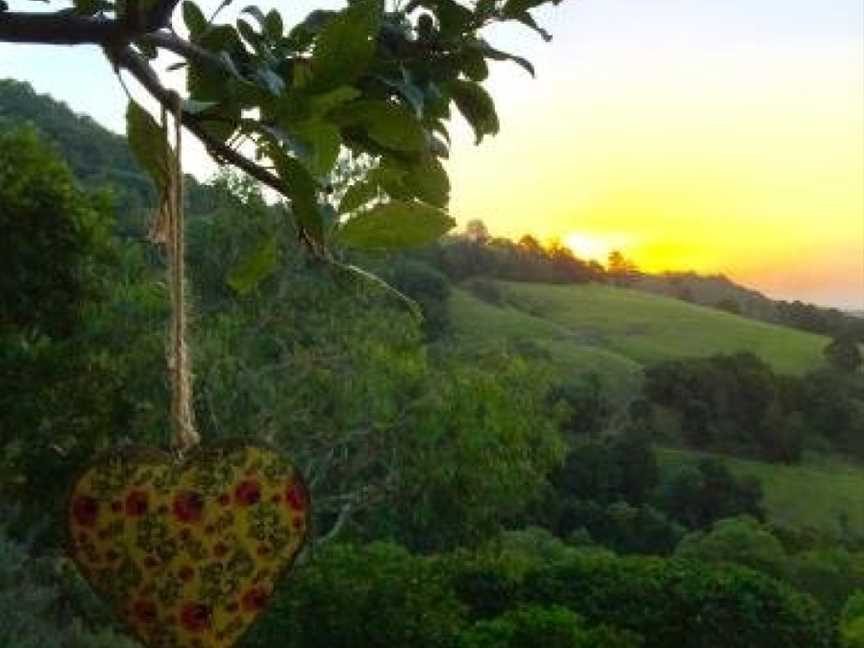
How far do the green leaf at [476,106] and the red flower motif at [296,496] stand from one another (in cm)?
48

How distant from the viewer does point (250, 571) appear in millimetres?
1412

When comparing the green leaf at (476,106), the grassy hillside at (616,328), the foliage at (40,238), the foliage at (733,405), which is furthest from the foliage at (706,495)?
the green leaf at (476,106)

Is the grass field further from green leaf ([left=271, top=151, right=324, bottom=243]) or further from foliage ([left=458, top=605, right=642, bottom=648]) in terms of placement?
green leaf ([left=271, top=151, right=324, bottom=243])

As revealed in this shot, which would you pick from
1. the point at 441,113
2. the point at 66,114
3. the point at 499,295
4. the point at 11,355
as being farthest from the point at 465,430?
the point at 499,295

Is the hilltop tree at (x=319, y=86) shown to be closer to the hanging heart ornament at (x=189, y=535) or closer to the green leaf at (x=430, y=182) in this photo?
the green leaf at (x=430, y=182)

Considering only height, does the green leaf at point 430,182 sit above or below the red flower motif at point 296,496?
above

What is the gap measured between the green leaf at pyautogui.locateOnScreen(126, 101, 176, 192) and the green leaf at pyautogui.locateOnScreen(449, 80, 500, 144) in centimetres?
37

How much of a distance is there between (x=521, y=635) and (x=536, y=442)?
8639 mm

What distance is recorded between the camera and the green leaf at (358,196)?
1.41m

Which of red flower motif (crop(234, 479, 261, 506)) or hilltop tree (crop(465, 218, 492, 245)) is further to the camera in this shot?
hilltop tree (crop(465, 218, 492, 245))

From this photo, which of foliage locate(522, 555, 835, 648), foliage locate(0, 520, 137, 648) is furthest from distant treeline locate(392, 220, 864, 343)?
foliage locate(0, 520, 137, 648)

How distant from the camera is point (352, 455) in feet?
69.3

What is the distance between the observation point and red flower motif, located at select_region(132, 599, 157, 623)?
1.42 metres

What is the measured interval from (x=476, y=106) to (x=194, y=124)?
0.36 m
